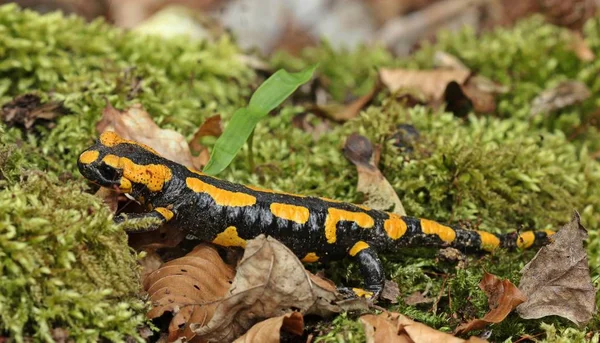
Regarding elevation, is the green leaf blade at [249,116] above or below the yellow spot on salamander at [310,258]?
above

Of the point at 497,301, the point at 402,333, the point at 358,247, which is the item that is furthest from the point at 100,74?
the point at 497,301

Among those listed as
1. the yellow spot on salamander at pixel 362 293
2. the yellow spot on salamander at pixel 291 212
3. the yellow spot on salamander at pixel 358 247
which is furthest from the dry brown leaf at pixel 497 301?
the yellow spot on salamander at pixel 291 212

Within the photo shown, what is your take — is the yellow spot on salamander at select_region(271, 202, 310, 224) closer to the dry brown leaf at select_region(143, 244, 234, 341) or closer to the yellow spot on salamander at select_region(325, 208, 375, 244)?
the yellow spot on salamander at select_region(325, 208, 375, 244)

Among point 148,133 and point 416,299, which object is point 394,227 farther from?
point 148,133

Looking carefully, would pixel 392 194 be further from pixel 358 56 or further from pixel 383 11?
pixel 383 11

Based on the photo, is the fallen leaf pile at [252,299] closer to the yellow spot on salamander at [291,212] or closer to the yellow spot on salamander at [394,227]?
the yellow spot on salamander at [291,212]

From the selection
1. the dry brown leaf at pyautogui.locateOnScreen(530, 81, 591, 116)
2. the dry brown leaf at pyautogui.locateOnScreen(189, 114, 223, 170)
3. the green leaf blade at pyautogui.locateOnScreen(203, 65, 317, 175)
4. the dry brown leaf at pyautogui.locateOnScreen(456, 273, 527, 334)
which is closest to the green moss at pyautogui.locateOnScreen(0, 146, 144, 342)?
the green leaf blade at pyautogui.locateOnScreen(203, 65, 317, 175)
